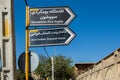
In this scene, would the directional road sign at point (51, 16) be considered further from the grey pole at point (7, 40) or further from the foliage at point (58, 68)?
the foliage at point (58, 68)

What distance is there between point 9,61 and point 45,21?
1235 mm

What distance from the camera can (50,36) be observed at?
9203 mm

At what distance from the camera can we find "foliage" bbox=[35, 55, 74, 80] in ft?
269

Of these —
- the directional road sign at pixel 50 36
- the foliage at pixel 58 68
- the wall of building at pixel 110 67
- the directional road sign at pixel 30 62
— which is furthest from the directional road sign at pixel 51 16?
the foliage at pixel 58 68

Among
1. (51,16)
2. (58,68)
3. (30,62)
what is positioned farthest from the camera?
(58,68)

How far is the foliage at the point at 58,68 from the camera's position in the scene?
82062 millimetres

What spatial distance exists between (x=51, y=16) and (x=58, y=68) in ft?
247

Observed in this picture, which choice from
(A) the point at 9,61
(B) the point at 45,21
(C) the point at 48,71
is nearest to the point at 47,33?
(B) the point at 45,21

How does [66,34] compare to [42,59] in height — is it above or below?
below

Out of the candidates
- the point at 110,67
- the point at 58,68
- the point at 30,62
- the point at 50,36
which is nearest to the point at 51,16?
the point at 50,36

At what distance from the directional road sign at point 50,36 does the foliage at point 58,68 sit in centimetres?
7228

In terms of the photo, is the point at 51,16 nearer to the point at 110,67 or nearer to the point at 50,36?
the point at 50,36

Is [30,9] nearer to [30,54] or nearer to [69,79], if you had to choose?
[30,54]

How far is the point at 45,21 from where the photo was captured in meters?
9.16
